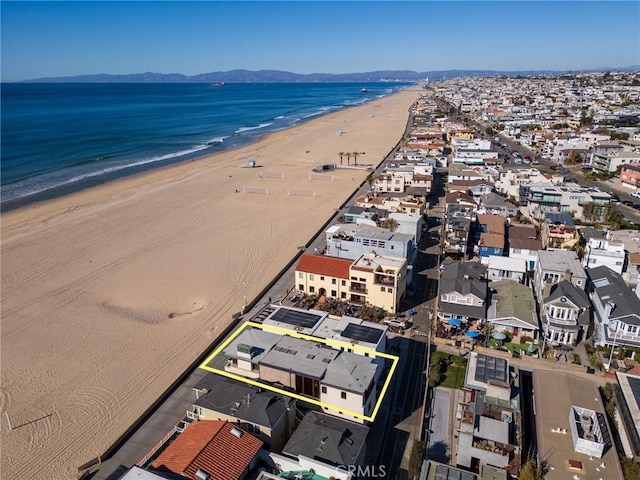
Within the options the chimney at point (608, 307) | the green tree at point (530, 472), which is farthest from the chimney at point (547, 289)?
the green tree at point (530, 472)

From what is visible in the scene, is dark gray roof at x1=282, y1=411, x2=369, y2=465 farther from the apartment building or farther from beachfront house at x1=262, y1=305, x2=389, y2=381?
the apartment building

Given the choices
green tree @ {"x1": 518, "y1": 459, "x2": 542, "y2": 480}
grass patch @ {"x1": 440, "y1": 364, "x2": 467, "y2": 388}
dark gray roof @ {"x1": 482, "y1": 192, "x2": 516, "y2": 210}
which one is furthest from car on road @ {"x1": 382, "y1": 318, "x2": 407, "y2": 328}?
dark gray roof @ {"x1": 482, "y1": 192, "x2": 516, "y2": 210}

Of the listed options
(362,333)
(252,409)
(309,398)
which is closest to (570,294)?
(362,333)

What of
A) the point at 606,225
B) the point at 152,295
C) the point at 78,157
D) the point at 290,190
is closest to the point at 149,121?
the point at 78,157

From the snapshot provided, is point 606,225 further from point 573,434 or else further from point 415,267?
point 573,434

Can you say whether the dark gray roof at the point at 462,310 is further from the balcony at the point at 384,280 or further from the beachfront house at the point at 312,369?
Answer: the beachfront house at the point at 312,369
